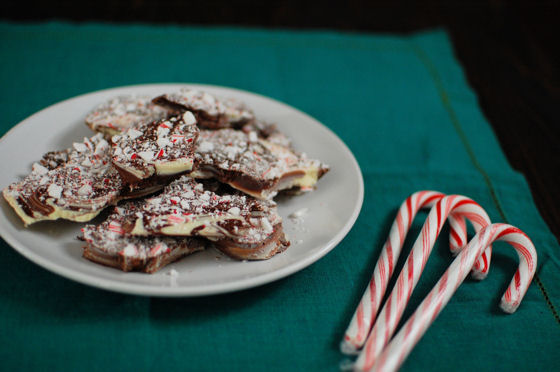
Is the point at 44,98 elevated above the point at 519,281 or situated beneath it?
elevated above

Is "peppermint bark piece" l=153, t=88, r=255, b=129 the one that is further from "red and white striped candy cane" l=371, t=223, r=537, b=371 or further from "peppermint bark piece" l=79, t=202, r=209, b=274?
"red and white striped candy cane" l=371, t=223, r=537, b=371

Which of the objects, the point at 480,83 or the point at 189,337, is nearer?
the point at 189,337

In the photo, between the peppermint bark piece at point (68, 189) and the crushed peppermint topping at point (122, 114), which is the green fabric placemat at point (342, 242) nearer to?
the peppermint bark piece at point (68, 189)

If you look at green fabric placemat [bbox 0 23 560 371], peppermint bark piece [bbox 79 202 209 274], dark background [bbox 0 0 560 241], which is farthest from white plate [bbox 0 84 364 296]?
dark background [bbox 0 0 560 241]

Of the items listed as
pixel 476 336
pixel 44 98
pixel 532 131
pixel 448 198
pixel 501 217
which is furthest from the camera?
pixel 532 131

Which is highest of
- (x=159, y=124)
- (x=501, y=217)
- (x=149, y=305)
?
(x=159, y=124)

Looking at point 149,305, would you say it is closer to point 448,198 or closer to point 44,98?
point 448,198

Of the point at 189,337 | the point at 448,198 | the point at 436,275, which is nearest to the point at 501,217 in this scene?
the point at 448,198
